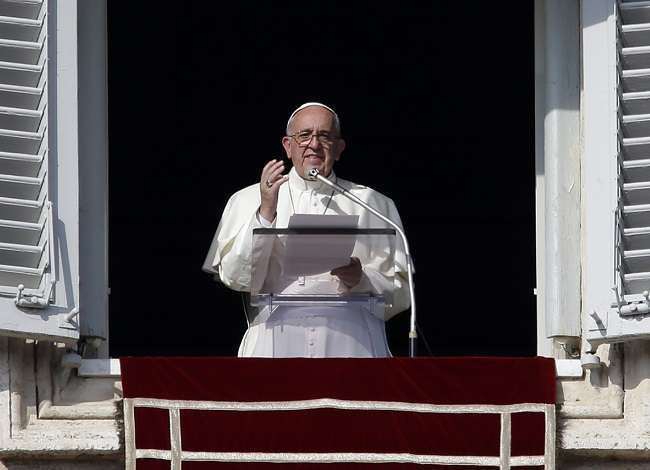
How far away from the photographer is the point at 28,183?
8984 millimetres

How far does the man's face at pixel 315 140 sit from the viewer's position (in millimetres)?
9805

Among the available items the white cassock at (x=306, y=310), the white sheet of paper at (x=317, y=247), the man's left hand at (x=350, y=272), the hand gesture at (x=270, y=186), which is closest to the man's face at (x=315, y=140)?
the white cassock at (x=306, y=310)

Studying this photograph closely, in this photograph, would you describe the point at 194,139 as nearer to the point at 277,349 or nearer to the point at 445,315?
the point at 445,315

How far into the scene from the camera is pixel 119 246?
12.9 metres

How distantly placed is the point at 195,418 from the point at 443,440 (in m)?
0.78

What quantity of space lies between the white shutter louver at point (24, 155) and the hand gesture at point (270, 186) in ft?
2.41

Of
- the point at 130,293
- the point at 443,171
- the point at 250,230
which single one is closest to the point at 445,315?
the point at 443,171

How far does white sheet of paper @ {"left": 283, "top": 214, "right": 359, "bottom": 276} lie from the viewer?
8.68 m

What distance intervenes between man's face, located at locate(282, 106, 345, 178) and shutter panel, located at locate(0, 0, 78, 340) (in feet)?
3.63

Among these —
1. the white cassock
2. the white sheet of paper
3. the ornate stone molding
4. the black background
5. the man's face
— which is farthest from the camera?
the black background

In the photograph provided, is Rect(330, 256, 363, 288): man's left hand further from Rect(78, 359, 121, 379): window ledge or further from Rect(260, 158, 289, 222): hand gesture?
Rect(78, 359, 121, 379): window ledge

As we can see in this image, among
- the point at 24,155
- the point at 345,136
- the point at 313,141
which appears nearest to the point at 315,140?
the point at 313,141

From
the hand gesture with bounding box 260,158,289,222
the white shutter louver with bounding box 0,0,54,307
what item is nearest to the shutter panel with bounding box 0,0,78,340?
the white shutter louver with bounding box 0,0,54,307

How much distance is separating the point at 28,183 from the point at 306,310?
3.25 ft
